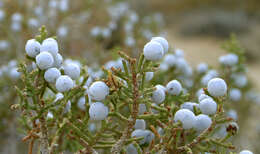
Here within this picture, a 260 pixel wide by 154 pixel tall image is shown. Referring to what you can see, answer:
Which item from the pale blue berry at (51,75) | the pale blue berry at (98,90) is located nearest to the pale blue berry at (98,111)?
the pale blue berry at (98,90)

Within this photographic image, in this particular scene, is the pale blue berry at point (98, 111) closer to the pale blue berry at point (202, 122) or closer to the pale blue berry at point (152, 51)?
the pale blue berry at point (152, 51)

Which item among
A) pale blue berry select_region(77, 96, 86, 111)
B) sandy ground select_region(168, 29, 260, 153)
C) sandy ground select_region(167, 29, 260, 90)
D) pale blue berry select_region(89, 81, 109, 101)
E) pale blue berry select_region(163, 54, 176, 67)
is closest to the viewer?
pale blue berry select_region(89, 81, 109, 101)

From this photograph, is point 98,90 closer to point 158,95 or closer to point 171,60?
point 158,95

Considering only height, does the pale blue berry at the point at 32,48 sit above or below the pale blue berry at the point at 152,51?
above

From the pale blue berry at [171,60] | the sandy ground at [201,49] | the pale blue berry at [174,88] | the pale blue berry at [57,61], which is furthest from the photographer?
the sandy ground at [201,49]

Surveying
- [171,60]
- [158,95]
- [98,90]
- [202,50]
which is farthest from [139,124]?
[202,50]

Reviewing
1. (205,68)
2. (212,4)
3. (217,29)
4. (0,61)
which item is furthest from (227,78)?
(212,4)

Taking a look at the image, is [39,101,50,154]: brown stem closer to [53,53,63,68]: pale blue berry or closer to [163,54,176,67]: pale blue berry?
[53,53,63,68]: pale blue berry

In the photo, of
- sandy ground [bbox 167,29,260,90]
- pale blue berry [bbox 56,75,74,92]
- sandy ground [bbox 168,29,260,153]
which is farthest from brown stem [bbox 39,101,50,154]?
sandy ground [bbox 167,29,260,90]

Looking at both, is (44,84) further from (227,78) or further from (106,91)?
(227,78)

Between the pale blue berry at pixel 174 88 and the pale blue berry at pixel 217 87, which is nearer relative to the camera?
the pale blue berry at pixel 217 87

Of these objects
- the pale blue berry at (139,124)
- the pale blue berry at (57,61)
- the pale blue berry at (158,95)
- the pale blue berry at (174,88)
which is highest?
the pale blue berry at (57,61)
